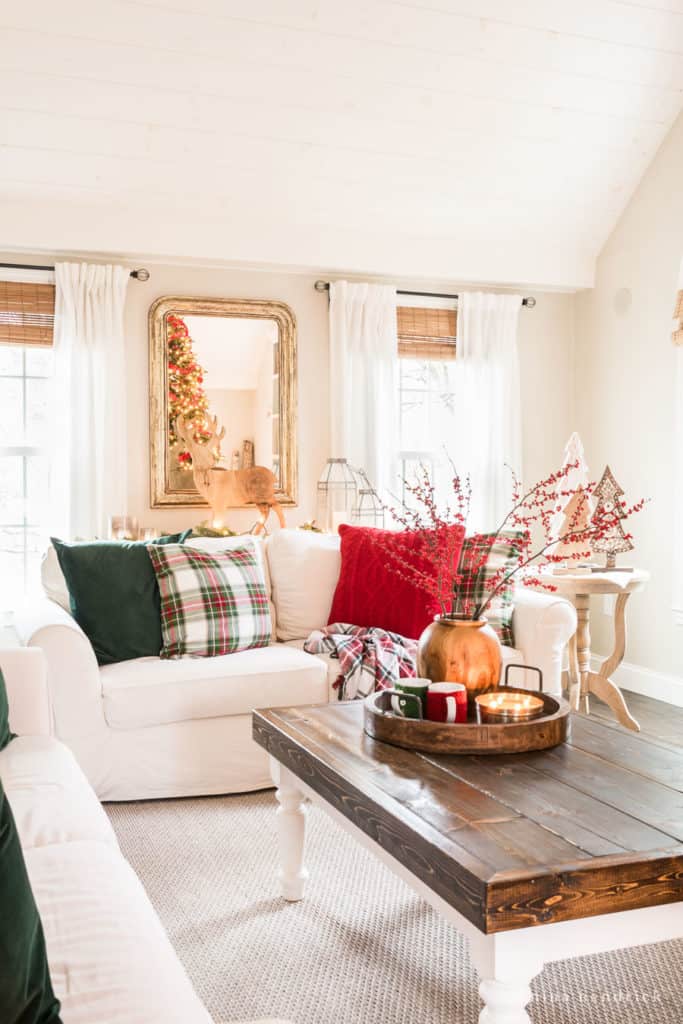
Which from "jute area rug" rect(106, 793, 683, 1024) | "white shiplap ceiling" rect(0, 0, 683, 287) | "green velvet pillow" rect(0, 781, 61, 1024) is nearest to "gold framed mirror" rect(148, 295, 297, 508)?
"white shiplap ceiling" rect(0, 0, 683, 287)

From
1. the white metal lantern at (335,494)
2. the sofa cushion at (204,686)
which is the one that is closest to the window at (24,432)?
the white metal lantern at (335,494)

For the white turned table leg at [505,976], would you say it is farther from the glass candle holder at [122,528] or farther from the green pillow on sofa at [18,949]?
the glass candle holder at [122,528]

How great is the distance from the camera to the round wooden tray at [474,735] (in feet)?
6.99

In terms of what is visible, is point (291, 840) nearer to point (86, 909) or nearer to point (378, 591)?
point (86, 909)

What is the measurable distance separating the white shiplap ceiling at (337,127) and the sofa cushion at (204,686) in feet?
7.71

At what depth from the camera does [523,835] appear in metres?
1.68

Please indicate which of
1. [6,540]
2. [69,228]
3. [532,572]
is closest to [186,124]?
[69,228]

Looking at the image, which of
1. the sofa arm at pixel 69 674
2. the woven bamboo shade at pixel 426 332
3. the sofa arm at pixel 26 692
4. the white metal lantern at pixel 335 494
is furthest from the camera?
the woven bamboo shade at pixel 426 332

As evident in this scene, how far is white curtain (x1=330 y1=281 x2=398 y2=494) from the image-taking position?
5348mm

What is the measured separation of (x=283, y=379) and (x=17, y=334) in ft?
4.52

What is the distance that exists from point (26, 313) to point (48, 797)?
11.0 feet

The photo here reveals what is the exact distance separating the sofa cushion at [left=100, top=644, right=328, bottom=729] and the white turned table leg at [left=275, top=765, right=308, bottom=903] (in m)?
0.90

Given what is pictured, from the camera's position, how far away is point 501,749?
2.14 metres

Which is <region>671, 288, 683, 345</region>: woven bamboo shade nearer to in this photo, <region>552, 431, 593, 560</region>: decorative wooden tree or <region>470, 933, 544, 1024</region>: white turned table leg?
<region>552, 431, 593, 560</region>: decorative wooden tree
